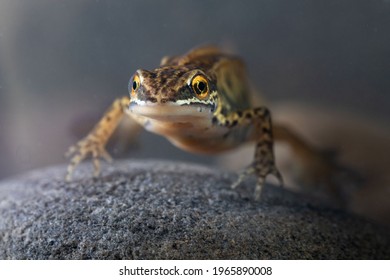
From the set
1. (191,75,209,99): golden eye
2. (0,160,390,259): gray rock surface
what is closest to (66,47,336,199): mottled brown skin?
(191,75,209,99): golden eye

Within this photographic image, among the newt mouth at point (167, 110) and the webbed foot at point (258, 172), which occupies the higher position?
the newt mouth at point (167, 110)

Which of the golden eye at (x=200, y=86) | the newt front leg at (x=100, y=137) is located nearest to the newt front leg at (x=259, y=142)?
the golden eye at (x=200, y=86)

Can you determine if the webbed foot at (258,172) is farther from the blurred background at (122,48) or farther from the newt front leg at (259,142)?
the blurred background at (122,48)

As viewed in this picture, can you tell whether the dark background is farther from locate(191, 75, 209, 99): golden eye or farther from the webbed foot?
the webbed foot

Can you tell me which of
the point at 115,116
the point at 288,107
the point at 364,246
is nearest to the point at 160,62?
the point at 115,116

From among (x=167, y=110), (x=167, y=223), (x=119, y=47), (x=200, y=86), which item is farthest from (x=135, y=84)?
(x=119, y=47)
